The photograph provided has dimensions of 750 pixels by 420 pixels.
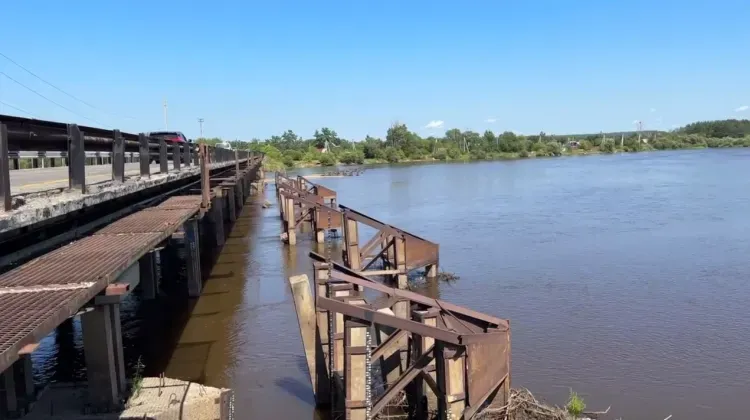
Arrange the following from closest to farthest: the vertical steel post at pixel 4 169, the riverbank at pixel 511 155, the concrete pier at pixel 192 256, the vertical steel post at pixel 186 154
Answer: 1. the vertical steel post at pixel 4 169
2. the concrete pier at pixel 192 256
3. the vertical steel post at pixel 186 154
4. the riverbank at pixel 511 155

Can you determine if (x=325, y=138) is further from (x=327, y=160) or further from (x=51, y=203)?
(x=51, y=203)

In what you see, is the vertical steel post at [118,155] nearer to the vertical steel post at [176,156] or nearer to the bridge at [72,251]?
the bridge at [72,251]

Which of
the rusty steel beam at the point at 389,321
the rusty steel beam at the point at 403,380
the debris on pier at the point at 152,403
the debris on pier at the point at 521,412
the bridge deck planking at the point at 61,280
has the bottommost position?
the debris on pier at the point at 521,412

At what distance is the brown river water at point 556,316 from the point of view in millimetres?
9156

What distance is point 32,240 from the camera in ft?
20.1

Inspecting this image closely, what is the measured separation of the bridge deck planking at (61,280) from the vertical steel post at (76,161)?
1.89 ft

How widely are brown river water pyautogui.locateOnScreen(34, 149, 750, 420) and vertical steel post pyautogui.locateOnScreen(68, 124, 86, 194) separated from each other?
3.37 metres

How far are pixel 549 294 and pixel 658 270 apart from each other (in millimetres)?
4267

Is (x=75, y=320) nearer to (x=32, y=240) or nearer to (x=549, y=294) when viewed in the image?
(x=32, y=240)

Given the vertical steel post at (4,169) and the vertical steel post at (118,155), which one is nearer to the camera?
the vertical steel post at (4,169)

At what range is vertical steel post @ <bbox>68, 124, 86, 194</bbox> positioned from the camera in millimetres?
6516

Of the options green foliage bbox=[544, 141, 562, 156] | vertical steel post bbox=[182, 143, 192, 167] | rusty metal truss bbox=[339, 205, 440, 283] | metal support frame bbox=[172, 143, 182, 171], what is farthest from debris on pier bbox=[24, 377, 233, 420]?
green foliage bbox=[544, 141, 562, 156]

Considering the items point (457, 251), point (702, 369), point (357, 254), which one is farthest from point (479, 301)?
point (457, 251)

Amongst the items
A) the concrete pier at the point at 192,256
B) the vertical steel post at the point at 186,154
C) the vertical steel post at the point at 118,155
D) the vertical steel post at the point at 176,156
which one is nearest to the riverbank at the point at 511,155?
the vertical steel post at the point at 186,154
